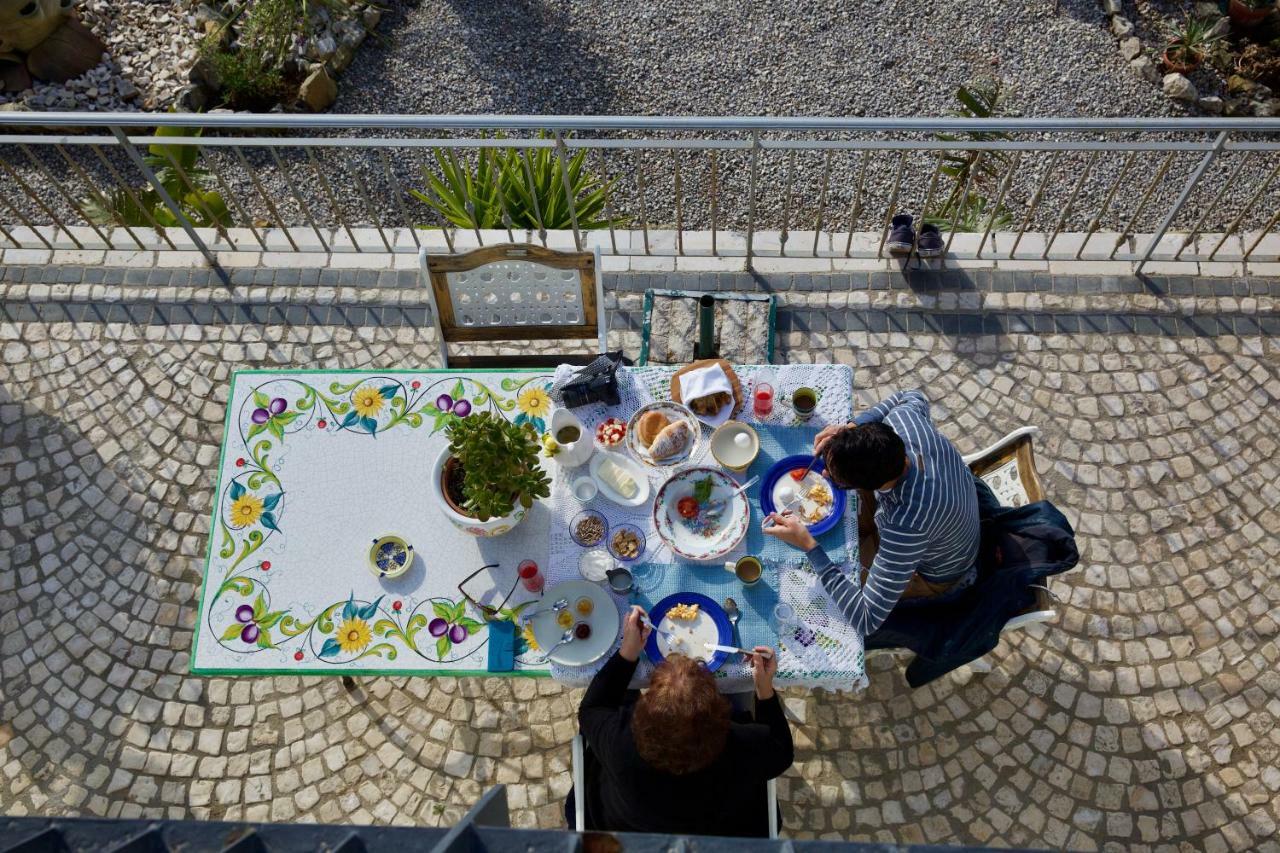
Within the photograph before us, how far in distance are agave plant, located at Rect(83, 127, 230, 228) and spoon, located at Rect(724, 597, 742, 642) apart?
458 cm

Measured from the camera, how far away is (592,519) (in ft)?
12.2

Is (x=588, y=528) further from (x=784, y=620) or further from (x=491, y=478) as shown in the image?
(x=784, y=620)

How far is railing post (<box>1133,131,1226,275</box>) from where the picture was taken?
187 inches

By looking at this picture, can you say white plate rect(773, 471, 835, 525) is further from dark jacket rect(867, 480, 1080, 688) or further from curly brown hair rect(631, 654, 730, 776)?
curly brown hair rect(631, 654, 730, 776)

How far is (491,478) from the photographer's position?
3.32 metres

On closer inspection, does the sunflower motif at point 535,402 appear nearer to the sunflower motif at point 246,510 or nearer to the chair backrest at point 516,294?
the chair backrest at point 516,294

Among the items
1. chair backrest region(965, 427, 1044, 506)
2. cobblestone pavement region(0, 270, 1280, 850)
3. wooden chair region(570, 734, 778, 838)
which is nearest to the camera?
wooden chair region(570, 734, 778, 838)

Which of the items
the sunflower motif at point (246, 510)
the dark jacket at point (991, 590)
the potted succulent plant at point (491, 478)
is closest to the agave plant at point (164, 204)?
the sunflower motif at point (246, 510)

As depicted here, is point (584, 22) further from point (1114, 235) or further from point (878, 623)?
point (878, 623)

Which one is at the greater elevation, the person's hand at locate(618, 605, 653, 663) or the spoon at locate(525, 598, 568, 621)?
the person's hand at locate(618, 605, 653, 663)

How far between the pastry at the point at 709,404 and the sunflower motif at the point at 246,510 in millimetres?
1990

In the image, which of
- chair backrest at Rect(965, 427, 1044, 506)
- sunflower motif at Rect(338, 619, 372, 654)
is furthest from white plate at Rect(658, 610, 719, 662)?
chair backrest at Rect(965, 427, 1044, 506)

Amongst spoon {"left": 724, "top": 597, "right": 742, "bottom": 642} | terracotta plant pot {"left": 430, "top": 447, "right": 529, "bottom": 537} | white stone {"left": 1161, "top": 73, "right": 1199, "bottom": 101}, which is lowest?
white stone {"left": 1161, "top": 73, "right": 1199, "bottom": 101}

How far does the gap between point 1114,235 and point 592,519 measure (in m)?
4.52
